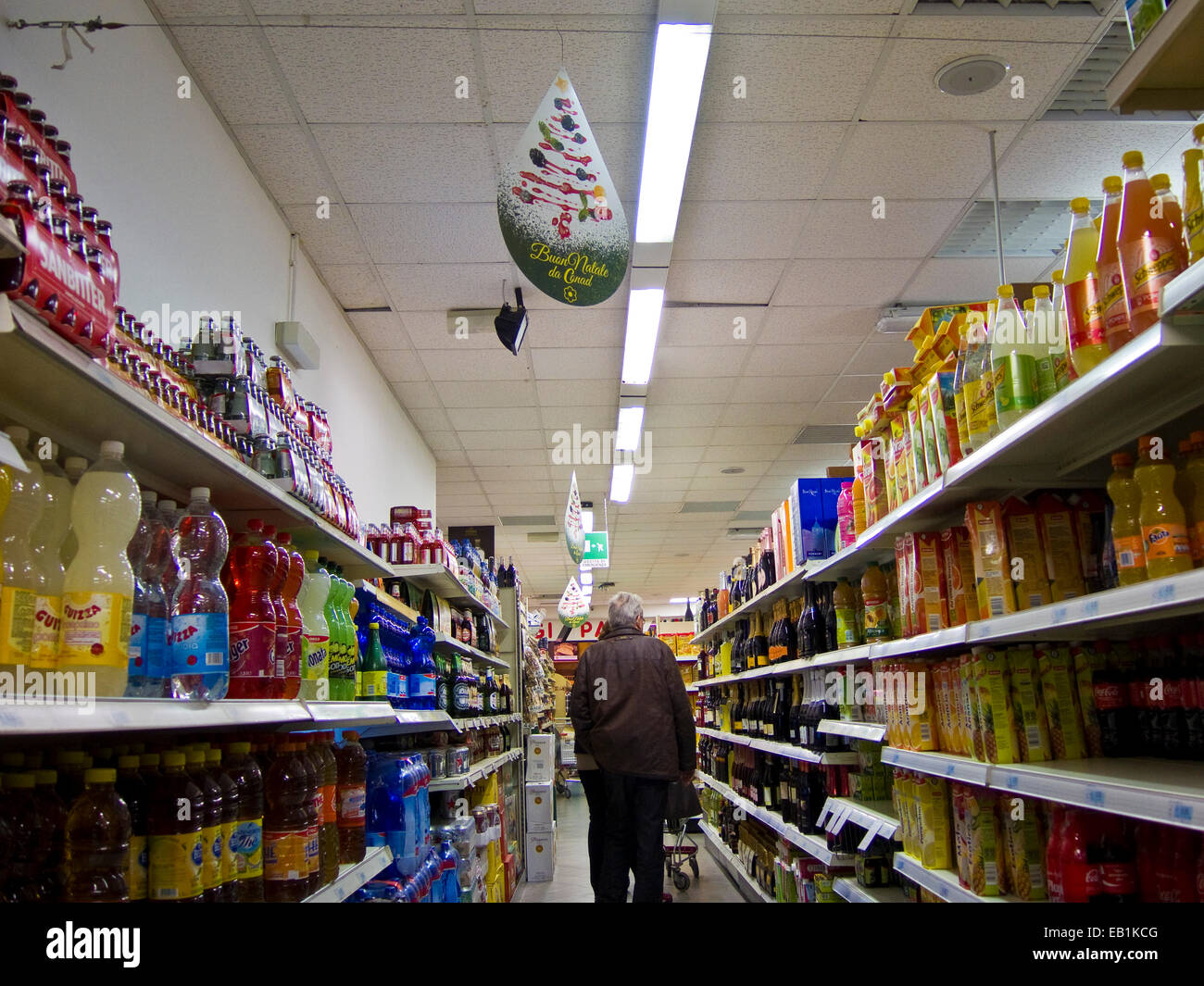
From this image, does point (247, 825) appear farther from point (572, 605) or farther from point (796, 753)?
point (572, 605)

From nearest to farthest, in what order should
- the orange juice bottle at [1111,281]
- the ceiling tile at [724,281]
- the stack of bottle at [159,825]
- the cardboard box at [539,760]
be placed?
the stack of bottle at [159,825] < the orange juice bottle at [1111,281] < the ceiling tile at [724,281] < the cardboard box at [539,760]

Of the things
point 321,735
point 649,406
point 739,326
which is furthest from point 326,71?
point 649,406

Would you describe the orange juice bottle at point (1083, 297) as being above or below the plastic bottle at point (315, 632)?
above

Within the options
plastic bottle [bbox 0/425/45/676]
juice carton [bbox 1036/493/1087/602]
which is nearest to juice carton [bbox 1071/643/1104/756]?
juice carton [bbox 1036/493/1087/602]

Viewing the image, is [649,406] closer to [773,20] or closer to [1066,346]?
[773,20]

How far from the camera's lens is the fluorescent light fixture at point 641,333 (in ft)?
18.9

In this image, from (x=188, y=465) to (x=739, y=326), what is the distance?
5102 millimetres

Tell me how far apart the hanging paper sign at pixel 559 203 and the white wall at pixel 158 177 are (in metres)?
1.28

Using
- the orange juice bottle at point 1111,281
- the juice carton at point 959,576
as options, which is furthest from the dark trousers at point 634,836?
the orange juice bottle at point 1111,281

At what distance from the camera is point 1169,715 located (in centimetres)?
201

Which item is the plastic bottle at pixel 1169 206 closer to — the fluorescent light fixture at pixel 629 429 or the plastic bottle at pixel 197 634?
the plastic bottle at pixel 197 634

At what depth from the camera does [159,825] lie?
5.47 feet

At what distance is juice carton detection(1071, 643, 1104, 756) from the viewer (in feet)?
7.15

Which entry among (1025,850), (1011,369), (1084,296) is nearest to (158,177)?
(1011,369)
